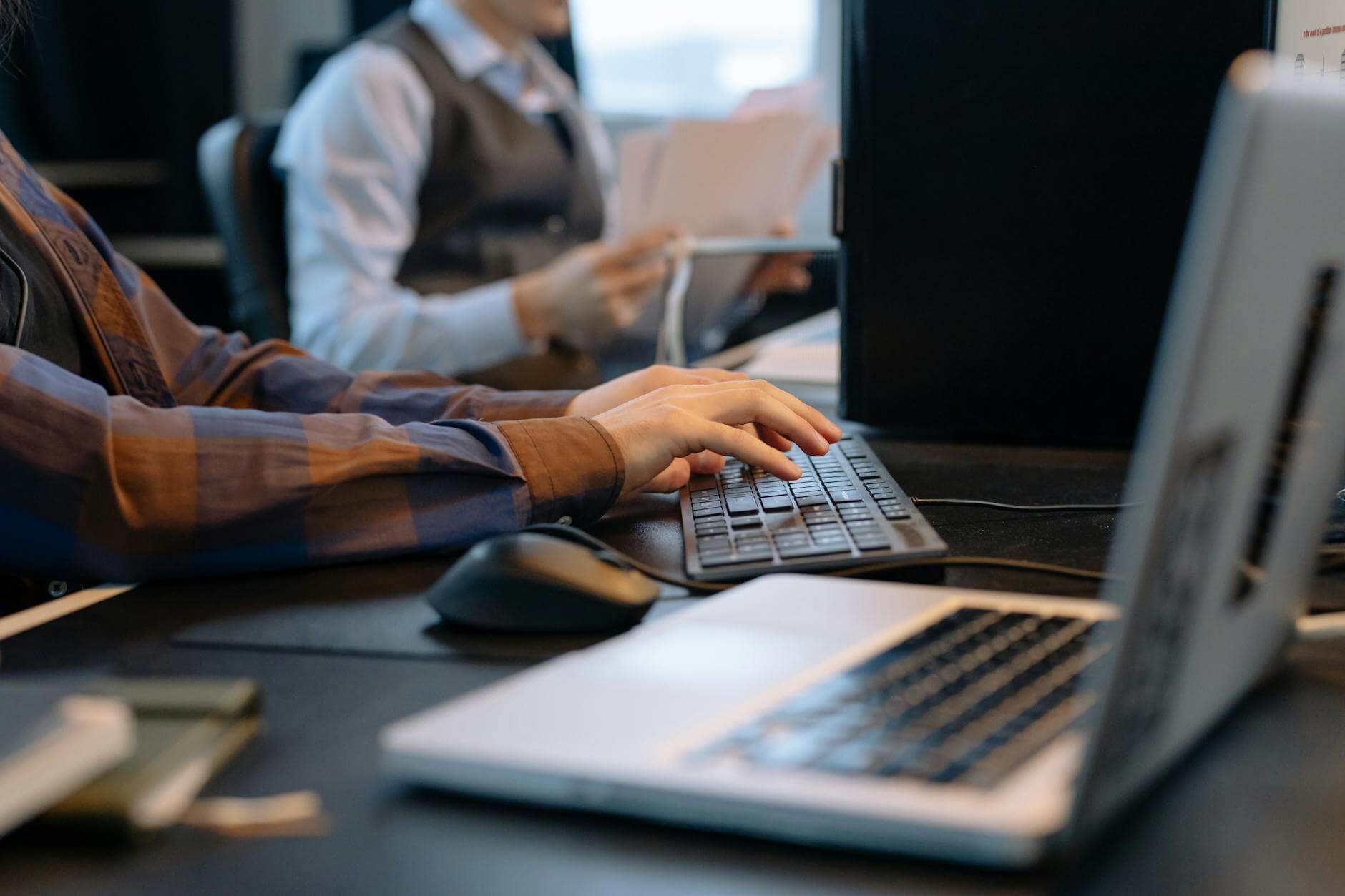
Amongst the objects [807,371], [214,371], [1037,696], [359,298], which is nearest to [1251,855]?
[1037,696]

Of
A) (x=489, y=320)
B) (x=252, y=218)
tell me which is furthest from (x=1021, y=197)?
(x=252, y=218)

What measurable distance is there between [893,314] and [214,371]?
0.58m

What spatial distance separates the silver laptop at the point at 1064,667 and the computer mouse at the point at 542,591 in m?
0.06

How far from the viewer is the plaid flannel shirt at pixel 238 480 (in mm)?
603

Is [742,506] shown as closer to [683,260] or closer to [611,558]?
[611,558]

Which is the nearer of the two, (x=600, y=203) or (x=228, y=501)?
(x=228, y=501)

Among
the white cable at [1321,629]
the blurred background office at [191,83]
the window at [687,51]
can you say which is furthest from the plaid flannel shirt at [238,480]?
the blurred background office at [191,83]

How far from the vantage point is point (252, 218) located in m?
1.80

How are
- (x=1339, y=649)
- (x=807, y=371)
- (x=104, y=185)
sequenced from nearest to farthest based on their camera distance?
(x=1339, y=649), (x=807, y=371), (x=104, y=185)

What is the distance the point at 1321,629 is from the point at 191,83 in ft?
11.7

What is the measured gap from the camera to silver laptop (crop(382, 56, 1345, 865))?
30 centimetres

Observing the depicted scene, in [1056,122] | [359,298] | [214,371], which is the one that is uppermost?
→ [1056,122]

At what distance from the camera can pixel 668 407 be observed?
76 cm

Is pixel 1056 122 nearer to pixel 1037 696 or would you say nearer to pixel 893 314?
pixel 893 314
